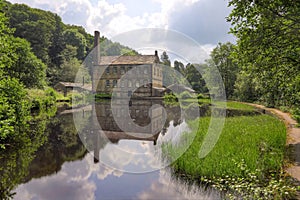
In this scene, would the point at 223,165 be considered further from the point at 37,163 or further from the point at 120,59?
the point at 120,59

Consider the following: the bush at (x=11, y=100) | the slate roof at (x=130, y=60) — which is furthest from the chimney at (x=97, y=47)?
the bush at (x=11, y=100)

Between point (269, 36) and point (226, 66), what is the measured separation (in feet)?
136

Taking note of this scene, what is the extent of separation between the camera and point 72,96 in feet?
142

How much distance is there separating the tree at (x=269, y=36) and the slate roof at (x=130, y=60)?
35.4 meters

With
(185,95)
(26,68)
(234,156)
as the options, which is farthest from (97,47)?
(234,156)

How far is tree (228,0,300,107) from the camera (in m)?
6.50

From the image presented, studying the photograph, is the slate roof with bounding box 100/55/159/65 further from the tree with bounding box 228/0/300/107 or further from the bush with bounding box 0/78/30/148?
the tree with bounding box 228/0/300/107

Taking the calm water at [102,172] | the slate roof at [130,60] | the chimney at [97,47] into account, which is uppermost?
the chimney at [97,47]

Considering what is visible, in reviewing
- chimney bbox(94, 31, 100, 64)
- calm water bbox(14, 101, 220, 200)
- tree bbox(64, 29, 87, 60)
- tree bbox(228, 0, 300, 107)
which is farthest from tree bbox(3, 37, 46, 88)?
tree bbox(64, 29, 87, 60)

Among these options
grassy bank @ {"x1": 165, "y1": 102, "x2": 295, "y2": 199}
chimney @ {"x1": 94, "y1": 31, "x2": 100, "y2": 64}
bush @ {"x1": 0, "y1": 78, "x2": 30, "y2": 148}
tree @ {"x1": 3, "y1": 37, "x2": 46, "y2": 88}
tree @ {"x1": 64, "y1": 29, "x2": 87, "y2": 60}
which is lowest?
grassy bank @ {"x1": 165, "y1": 102, "x2": 295, "y2": 199}

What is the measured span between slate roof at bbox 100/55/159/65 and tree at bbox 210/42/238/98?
11645 millimetres

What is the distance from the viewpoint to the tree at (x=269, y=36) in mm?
6504

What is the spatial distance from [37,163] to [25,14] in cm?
6187

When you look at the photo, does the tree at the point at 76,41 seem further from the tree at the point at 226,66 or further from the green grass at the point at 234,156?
the green grass at the point at 234,156
